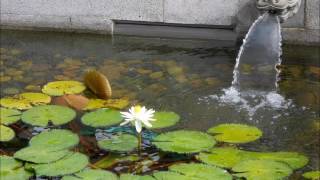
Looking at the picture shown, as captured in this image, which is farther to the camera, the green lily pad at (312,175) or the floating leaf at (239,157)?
the floating leaf at (239,157)

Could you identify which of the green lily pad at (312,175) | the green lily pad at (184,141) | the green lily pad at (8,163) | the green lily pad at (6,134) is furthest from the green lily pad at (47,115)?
the green lily pad at (312,175)

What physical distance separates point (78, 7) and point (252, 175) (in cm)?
338

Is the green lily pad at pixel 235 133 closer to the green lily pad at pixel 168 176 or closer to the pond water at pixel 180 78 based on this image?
the pond water at pixel 180 78

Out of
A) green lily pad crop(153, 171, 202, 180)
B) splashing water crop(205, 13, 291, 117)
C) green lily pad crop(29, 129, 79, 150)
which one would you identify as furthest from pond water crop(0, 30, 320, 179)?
green lily pad crop(153, 171, 202, 180)

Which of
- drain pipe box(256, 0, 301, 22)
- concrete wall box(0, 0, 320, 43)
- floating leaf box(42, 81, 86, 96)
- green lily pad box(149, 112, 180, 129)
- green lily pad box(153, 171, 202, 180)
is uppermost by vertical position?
drain pipe box(256, 0, 301, 22)

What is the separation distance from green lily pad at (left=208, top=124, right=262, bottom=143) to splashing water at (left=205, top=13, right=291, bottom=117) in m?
0.35

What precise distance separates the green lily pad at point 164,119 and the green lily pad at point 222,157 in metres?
0.49

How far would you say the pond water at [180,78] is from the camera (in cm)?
397

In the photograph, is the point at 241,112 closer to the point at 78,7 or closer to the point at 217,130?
the point at 217,130

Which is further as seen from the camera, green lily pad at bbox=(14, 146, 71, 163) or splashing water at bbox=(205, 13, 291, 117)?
splashing water at bbox=(205, 13, 291, 117)

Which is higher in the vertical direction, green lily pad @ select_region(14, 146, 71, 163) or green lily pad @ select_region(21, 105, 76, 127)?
green lily pad @ select_region(21, 105, 76, 127)

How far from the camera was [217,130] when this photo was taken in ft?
12.7

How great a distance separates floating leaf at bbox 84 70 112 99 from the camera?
4.44 meters

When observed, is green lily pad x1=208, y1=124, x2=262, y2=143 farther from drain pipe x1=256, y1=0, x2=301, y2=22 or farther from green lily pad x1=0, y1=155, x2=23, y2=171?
drain pipe x1=256, y1=0, x2=301, y2=22
